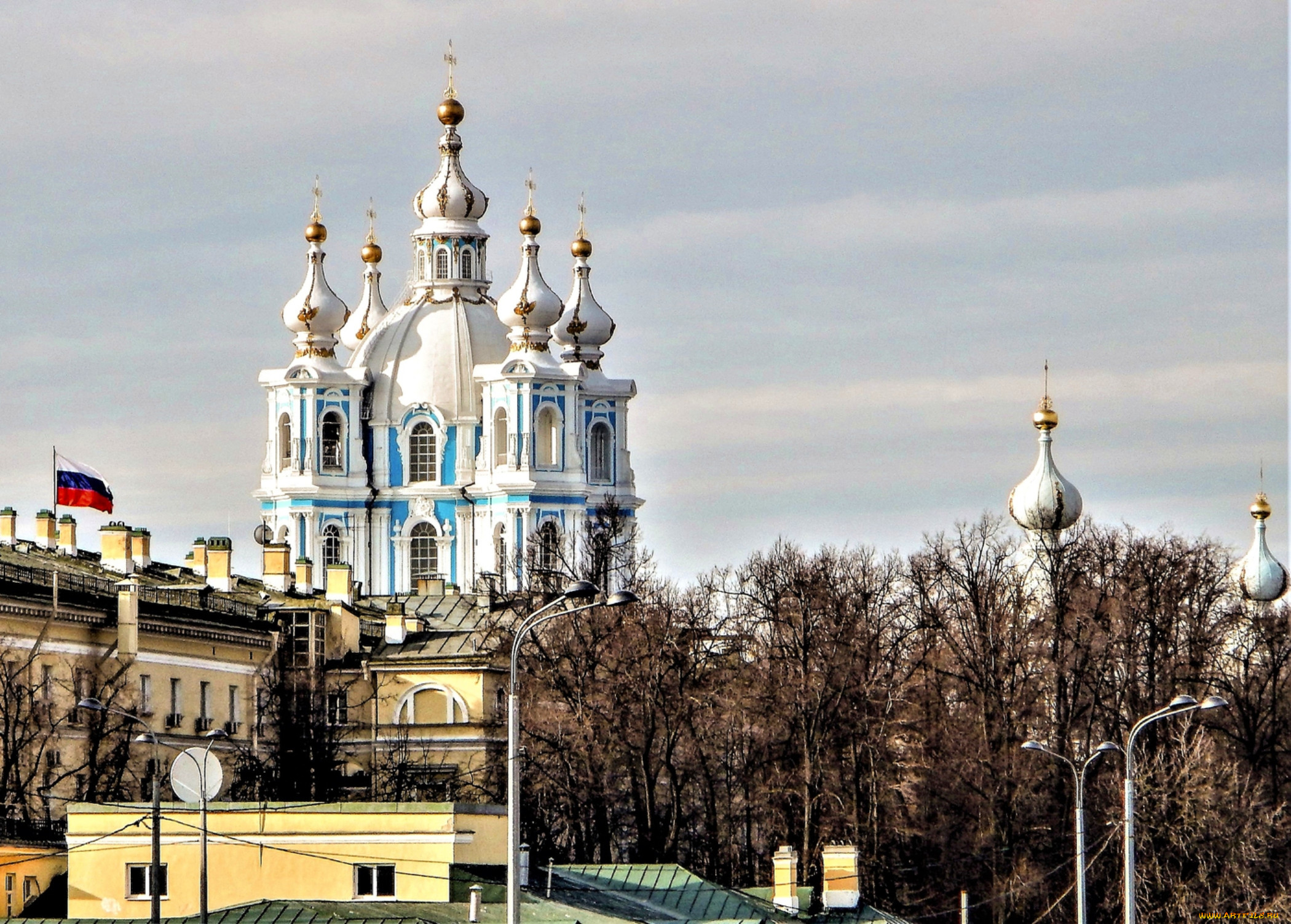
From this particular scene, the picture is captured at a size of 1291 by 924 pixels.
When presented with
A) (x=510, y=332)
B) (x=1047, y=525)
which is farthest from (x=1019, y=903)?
(x=510, y=332)

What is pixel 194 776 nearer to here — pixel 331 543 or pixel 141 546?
pixel 141 546

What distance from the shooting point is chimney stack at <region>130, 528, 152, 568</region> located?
7725 centimetres

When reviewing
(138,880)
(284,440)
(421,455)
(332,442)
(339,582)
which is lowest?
(138,880)

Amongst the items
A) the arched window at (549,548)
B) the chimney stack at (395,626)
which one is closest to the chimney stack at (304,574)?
the arched window at (549,548)

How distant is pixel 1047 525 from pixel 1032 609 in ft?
68.3

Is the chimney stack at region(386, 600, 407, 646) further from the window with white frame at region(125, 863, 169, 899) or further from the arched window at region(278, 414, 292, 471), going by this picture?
the window with white frame at region(125, 863, 169, 899)

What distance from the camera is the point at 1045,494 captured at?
317 ft

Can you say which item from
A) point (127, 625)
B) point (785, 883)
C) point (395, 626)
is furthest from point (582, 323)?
point (785, 883)

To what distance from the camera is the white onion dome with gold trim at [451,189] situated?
393 feet

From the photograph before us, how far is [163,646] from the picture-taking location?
221 ft

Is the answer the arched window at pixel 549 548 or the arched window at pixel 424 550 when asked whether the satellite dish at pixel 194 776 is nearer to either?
the arched window at pixel 549 548

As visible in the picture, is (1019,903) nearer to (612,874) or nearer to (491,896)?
(612,874)

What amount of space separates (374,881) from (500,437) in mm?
70586

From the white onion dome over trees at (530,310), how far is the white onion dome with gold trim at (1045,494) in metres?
21.0
